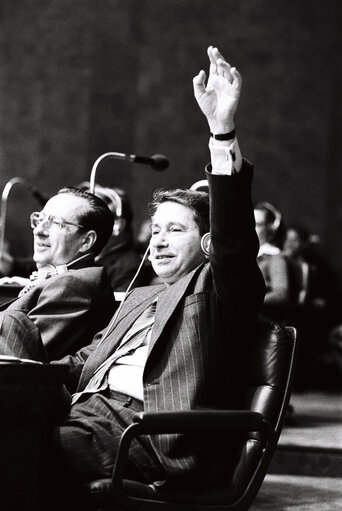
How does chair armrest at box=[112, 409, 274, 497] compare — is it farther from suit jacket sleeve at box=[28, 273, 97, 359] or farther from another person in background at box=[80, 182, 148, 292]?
another person in background at box=[80, 182, 148, 292]

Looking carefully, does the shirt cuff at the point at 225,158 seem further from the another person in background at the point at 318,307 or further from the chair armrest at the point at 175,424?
the another person in background at the point at 318,307

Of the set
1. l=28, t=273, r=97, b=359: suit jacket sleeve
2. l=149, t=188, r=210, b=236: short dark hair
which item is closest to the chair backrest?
l=149, t=188, r=210, b=236: short dark hair

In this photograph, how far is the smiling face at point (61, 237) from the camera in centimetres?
365

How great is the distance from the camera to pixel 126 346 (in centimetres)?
303

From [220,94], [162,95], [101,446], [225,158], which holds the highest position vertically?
[162,95]

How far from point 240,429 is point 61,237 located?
1292 millimetres

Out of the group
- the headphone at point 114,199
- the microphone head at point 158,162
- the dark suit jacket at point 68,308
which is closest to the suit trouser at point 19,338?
the dark suit jacket at point 68,308

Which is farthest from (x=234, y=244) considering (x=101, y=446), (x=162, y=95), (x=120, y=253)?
(x=162, y=95)

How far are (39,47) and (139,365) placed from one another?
335 inches

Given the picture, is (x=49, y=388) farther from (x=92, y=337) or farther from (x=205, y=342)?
(x=92, y=337)

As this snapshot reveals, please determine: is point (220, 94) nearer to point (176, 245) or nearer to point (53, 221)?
point (176, 245)

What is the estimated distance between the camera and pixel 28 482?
2.40 meters

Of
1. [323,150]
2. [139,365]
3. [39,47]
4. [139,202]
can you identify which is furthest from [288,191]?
[139,365]

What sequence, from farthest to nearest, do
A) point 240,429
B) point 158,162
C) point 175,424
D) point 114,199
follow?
1. point 114,199
2. point 158,162
3. point 240,429
4. point 175,424
